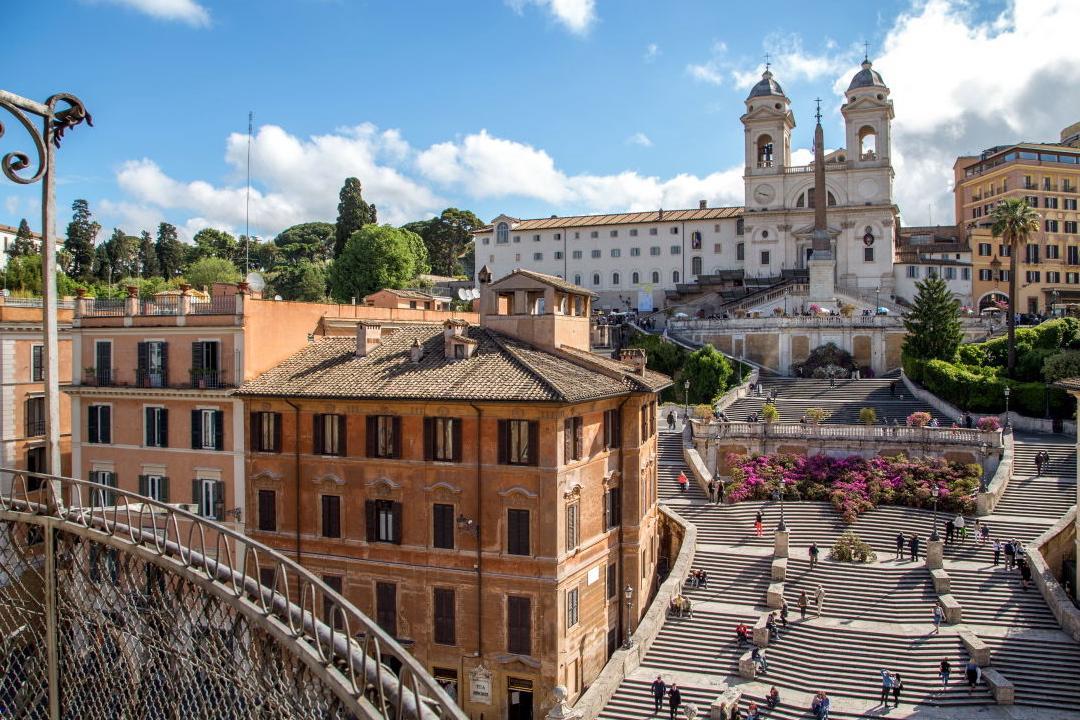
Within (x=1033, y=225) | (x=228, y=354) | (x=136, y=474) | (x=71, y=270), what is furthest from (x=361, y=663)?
(x=71, y=270)

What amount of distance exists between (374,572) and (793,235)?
7081 centimetres

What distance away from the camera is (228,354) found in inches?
1293

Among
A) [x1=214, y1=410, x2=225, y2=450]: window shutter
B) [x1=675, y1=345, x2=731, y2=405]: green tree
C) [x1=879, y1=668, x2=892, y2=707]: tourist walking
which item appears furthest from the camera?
[x1=675, y1=345, x2=731, y2=405]: green tree

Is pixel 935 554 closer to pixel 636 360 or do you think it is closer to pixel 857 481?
pixel 857 481

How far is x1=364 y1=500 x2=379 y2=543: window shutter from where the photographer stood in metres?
30.6

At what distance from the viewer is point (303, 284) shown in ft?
327

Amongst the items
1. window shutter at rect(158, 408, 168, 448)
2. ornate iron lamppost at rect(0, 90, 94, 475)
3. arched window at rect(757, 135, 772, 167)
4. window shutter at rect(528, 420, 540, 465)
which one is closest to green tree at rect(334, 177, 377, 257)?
arched window at rect(757, 135, 772, 167)

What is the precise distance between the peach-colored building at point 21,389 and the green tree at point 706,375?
37.7 meters

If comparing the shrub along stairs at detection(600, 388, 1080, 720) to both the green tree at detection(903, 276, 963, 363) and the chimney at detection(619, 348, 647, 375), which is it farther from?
the green tree at detection(903, 276, 963, 363)

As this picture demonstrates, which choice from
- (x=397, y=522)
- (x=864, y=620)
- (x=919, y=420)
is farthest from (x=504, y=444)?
(x=919, y=420)

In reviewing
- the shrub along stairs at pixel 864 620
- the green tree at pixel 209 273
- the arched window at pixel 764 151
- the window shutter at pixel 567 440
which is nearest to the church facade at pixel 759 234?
the arched window at pixel 764 151

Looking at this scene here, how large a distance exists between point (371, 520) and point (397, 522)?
3.18ft

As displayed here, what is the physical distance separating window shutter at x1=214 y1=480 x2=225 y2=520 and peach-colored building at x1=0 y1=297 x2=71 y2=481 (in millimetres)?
10136

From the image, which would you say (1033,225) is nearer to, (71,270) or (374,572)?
(374,572)
